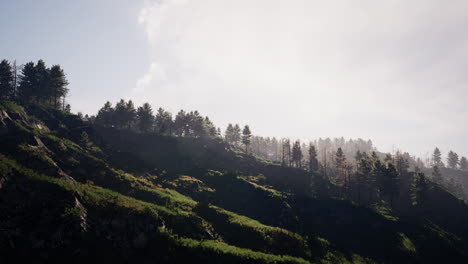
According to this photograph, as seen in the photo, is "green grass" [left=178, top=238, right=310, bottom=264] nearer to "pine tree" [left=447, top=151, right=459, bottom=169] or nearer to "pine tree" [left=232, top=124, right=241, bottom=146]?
"pine tree" [left=232, top=124, right=241, bottom=146]

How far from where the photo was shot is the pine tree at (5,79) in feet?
197

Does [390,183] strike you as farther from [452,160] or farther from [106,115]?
[452,160]

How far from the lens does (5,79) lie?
60406mm

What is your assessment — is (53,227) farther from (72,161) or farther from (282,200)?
(282,200)

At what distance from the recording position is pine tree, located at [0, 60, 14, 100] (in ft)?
197

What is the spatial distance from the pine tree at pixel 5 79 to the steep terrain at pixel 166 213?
52.8 ft

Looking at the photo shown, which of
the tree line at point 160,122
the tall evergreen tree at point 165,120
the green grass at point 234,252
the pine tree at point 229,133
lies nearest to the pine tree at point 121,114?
the tree line at point 160,122

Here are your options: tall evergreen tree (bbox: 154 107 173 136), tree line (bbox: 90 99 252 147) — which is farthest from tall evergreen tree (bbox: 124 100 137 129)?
tall evergreen tree (bbox: 154 107 173 136)

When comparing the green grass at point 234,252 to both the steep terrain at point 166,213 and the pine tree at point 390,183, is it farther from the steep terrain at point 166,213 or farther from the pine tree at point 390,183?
the pine tree at point 390,183

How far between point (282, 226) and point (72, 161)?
40261mm

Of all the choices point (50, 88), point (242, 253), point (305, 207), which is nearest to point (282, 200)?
point (305, 207)

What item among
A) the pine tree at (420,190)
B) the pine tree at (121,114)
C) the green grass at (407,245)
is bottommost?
the green grass at (407,245)

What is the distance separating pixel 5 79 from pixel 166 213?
223 feet

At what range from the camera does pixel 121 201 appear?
1132 inches
